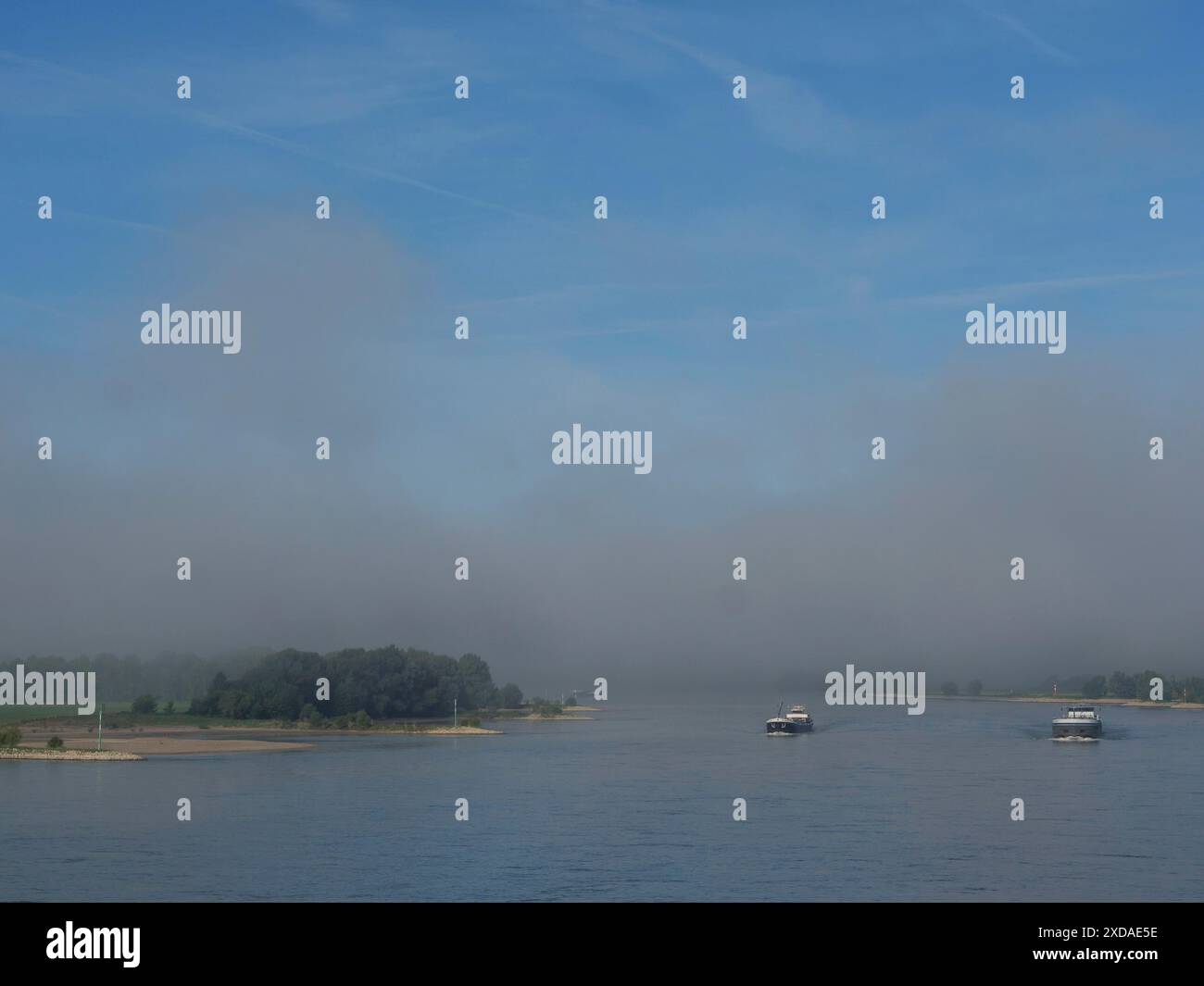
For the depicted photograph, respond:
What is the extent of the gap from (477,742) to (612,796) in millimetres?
54520

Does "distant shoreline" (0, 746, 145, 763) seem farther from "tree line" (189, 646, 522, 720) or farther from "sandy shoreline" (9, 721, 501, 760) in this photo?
"tree line" (189, 646, 522, 720)

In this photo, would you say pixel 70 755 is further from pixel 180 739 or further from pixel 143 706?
pixel 143 706

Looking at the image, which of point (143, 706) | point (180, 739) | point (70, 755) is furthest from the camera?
point (143, 706)

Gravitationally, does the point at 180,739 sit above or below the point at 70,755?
below

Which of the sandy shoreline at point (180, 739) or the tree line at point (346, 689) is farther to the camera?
the tree line at point (346, 689)

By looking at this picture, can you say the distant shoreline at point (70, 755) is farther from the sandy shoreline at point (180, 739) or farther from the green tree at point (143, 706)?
the green tree at point (143, 706)

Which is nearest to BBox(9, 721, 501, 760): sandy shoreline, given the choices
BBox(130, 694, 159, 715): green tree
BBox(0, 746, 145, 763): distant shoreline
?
BBox(0, 746, 145, 763): distant shoreline

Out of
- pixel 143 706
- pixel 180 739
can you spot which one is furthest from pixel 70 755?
pixel 143 706

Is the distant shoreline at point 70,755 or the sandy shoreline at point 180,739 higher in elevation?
the distant shoreline at point 70,755

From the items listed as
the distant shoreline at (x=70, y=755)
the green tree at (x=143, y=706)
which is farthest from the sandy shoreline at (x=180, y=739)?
the green tree at (x=143, y=706)

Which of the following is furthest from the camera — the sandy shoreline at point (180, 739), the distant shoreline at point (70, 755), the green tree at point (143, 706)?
the green tree at point (143, 706)

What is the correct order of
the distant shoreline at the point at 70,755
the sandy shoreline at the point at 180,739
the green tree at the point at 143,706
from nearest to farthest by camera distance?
the distant shoreline at the point at 70,755 < the sandy shoreline at the point at 180,739 < the green tree at the point at 143,706
